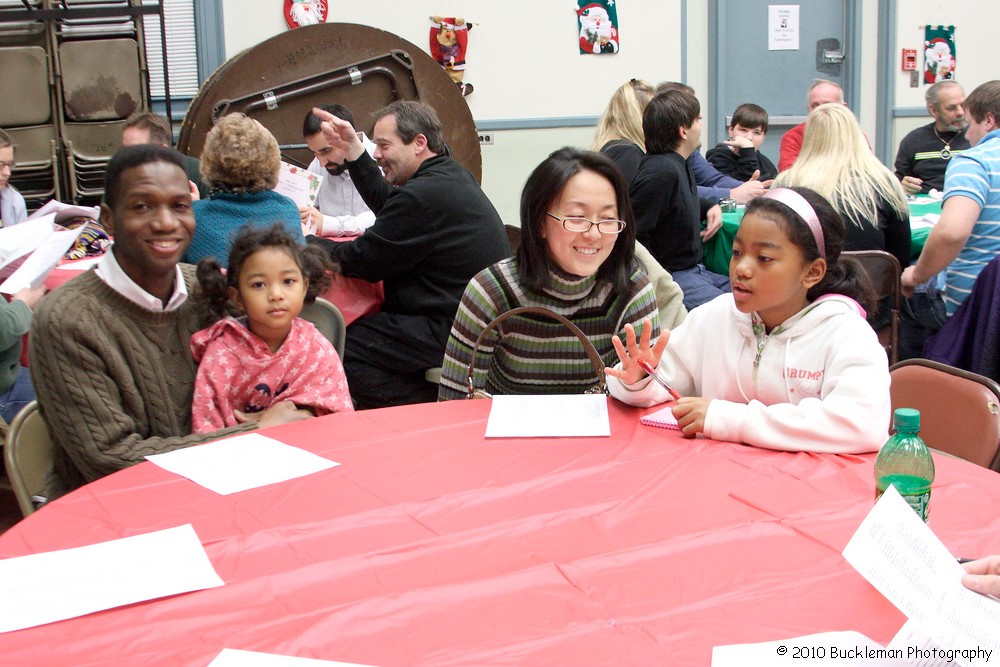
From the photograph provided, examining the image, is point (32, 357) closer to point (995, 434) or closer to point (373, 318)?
point (373, 318)

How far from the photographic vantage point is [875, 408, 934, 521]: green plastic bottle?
1315mm

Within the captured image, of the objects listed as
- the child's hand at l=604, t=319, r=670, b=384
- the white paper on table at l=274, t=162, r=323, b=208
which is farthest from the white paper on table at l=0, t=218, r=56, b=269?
the child's hand at l=604, t=319, r=670, b=384

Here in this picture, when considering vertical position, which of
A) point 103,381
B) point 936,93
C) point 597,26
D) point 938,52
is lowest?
point 103,381

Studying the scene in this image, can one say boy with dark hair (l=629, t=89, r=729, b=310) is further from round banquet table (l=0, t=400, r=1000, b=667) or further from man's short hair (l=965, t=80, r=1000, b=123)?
round banquet table (l=0, t=400, r=1000, b=667)

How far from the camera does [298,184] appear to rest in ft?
13.3

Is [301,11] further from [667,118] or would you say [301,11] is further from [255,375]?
[255,375]

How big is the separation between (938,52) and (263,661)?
7747mm

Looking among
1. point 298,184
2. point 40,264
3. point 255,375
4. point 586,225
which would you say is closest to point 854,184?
point 586,225

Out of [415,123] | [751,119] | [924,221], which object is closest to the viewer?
[415,123]

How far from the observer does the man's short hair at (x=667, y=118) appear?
3.95m

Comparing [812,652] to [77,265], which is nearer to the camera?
[812,652]

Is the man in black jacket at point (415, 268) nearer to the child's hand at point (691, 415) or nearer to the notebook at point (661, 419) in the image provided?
the notebook at point (661, 419)

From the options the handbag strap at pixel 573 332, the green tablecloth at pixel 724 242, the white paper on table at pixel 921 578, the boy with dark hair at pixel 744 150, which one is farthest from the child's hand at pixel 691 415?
the boy with dark hair at pixel 744 150

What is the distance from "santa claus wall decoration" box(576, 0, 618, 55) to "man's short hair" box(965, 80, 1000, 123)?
3.34m
